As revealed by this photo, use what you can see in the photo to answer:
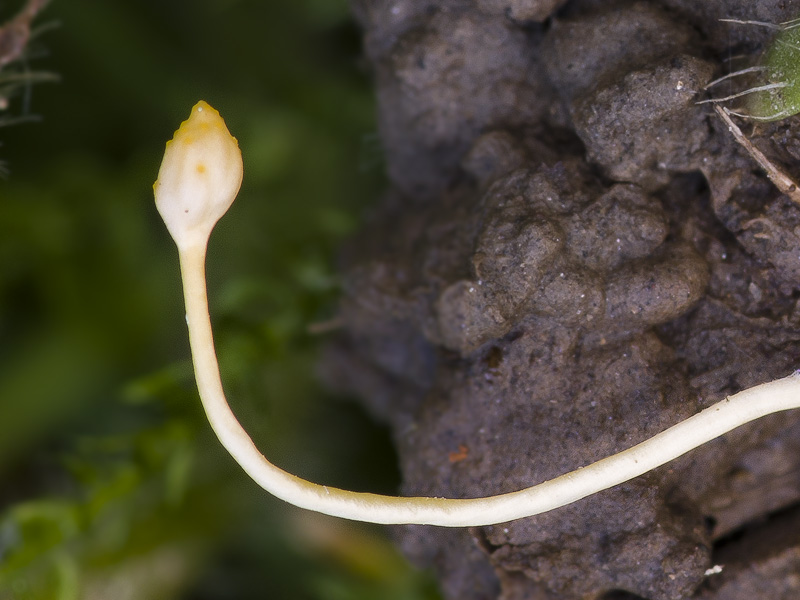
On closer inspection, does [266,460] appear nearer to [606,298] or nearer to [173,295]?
[606,298]

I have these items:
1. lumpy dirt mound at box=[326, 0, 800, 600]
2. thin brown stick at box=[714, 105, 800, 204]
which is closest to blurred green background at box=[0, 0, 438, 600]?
lumpy dirt mound at box=[326, 0, 800, 600]

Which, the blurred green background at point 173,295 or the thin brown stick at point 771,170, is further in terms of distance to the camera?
the blurred green background at point 173,295

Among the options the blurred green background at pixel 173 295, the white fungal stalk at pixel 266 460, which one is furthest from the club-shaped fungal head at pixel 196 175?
the blurred green background at pixel 173 295

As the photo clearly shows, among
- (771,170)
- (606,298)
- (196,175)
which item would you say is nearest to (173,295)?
(196,175)

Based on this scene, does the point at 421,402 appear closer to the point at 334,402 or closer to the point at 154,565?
the point at 334,402

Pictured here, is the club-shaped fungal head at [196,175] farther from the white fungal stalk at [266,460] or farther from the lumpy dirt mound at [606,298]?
the lumpy dirt mound at [606,298]

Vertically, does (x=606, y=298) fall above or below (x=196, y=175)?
below
